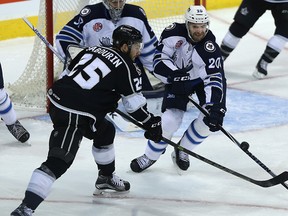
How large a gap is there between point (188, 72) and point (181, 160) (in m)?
0.46

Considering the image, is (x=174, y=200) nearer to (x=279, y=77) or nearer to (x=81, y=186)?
(x=81, y=186)

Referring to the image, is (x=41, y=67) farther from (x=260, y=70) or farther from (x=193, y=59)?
(x=260, y=70)

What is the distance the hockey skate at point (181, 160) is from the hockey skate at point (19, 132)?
2.87 ft

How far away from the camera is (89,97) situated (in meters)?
4.40

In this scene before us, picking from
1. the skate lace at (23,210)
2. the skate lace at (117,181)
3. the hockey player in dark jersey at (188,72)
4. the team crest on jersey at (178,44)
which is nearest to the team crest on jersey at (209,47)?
the hockey player in dark jersey at (188,72)

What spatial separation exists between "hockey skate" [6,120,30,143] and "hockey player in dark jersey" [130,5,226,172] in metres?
0.73

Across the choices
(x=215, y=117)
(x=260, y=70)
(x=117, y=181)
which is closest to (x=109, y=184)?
(x=117, y=181)

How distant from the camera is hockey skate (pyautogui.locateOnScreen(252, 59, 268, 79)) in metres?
7.07

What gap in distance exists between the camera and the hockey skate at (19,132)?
18.4 feet

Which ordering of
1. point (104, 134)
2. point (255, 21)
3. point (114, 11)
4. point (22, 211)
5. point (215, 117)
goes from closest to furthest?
1. point (22, 211)
2. point (104, 134)
3. point (215, 117)
4. point (114, 11)
5. point (255, 21)

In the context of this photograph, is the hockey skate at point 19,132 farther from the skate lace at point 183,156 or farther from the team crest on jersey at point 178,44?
the team crest on jersey at point 178,44

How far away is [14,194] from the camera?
4855mm

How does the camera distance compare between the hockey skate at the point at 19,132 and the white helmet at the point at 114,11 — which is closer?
the white helmet at the point at 114,11

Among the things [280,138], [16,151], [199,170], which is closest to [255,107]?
[280,138]
